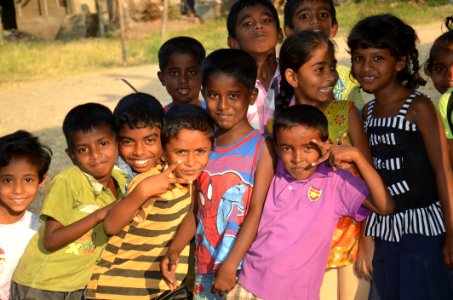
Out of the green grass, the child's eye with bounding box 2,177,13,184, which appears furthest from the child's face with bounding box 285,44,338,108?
the green grass

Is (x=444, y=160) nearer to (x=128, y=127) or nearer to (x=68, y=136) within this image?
(x=128, y=127)

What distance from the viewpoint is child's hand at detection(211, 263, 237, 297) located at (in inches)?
99.4

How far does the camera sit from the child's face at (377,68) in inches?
108

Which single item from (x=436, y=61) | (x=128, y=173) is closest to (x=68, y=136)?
(x=128, y=173)

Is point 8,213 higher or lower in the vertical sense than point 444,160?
lower

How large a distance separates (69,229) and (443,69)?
81.5 inches

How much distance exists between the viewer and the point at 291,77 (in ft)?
9.52

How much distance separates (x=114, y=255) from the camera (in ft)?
9.20

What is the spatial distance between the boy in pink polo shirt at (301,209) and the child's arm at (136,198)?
1.47ft

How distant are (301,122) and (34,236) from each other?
1.42 meters

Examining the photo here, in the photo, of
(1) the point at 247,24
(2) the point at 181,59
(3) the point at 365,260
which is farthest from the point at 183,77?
(3) the point at 365,260

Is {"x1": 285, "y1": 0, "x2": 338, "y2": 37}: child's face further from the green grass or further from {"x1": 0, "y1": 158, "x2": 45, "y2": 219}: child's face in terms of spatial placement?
the green grass

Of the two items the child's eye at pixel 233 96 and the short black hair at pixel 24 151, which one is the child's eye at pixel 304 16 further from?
the short black hair at pixel 24 151

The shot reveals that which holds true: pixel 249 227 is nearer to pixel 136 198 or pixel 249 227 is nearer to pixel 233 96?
pixel 136 198
